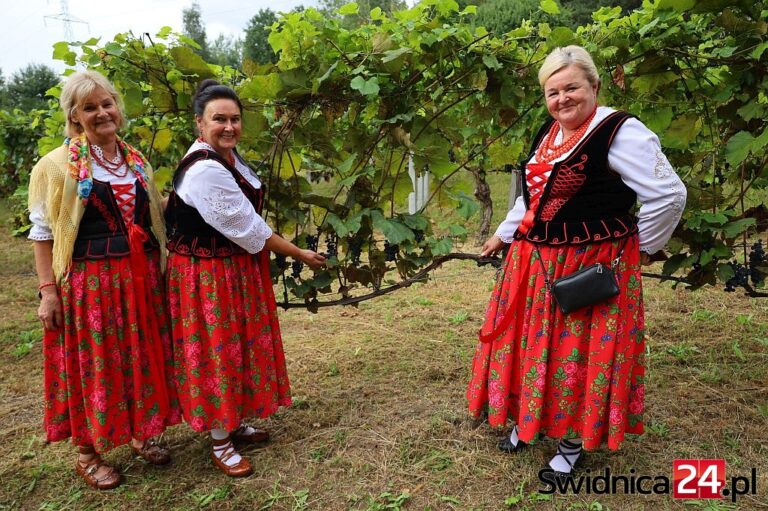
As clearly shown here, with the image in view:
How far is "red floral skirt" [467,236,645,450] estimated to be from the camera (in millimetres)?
1973

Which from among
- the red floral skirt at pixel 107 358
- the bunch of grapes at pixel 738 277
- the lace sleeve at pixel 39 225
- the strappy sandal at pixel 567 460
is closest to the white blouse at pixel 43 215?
the lace sleeve at pixel 39 225

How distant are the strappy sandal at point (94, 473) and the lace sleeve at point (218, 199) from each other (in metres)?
1.16

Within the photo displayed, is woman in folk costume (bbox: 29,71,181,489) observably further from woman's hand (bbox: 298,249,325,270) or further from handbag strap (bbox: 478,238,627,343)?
handbag strap (bbox: 478,238,627,343)

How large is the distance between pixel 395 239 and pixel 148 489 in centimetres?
150

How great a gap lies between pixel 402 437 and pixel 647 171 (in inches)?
63.3

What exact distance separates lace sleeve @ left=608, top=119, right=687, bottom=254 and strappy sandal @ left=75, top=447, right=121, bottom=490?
2348mm

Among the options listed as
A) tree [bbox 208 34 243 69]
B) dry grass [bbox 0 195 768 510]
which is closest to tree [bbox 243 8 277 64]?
tree [bbox 208 34 243 69]

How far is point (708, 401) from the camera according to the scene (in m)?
2.86

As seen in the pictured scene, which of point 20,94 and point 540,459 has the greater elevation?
point 20,94

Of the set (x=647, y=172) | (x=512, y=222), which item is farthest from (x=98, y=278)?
(x=647, y=172)

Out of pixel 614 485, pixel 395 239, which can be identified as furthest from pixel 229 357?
pixel 614 485

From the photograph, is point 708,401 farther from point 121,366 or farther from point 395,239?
point 121,366

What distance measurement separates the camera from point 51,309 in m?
2.13

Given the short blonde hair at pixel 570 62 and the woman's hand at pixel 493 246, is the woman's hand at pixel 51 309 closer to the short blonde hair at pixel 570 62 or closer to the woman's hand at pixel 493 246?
the woman's hand at pixel 493 246
